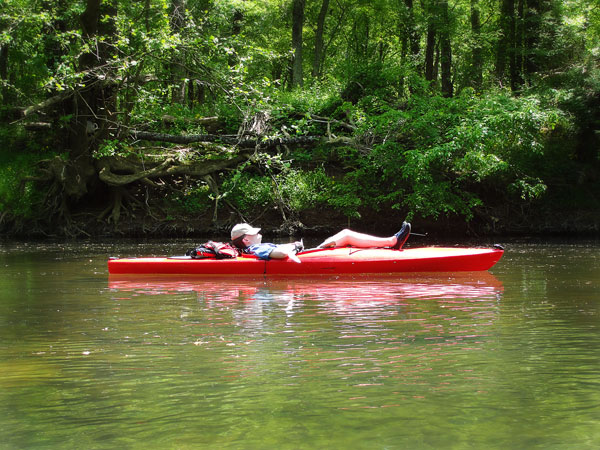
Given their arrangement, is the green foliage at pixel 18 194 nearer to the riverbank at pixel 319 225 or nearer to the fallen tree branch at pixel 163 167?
the riverbank at pixel 319 225

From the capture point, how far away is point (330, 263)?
848 centimetres

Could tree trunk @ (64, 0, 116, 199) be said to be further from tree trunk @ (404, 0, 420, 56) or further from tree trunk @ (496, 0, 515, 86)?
tree trunk @ (496, 0, 515, 86)

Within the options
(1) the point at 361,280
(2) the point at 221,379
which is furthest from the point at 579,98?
(2) the point at 221,379

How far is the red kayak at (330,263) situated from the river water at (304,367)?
915mm

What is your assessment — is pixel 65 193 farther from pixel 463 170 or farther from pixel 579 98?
pixel 579 98

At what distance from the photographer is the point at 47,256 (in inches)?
437

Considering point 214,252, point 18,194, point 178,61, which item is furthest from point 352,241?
point 18,194

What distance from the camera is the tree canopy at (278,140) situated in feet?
43.7

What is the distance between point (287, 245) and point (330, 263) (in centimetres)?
63

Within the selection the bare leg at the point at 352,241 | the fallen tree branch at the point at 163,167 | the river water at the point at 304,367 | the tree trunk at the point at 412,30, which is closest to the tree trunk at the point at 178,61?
the fallen tree branch at the point at 163,167

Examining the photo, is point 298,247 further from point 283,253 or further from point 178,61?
point 178,61

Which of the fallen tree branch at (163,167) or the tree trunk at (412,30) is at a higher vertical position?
the tree trunk at (412,30)

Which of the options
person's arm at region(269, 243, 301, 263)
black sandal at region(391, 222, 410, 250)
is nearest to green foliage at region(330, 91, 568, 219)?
black sandal at region(391, 222, 410, 250)

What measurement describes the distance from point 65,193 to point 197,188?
120 inches
